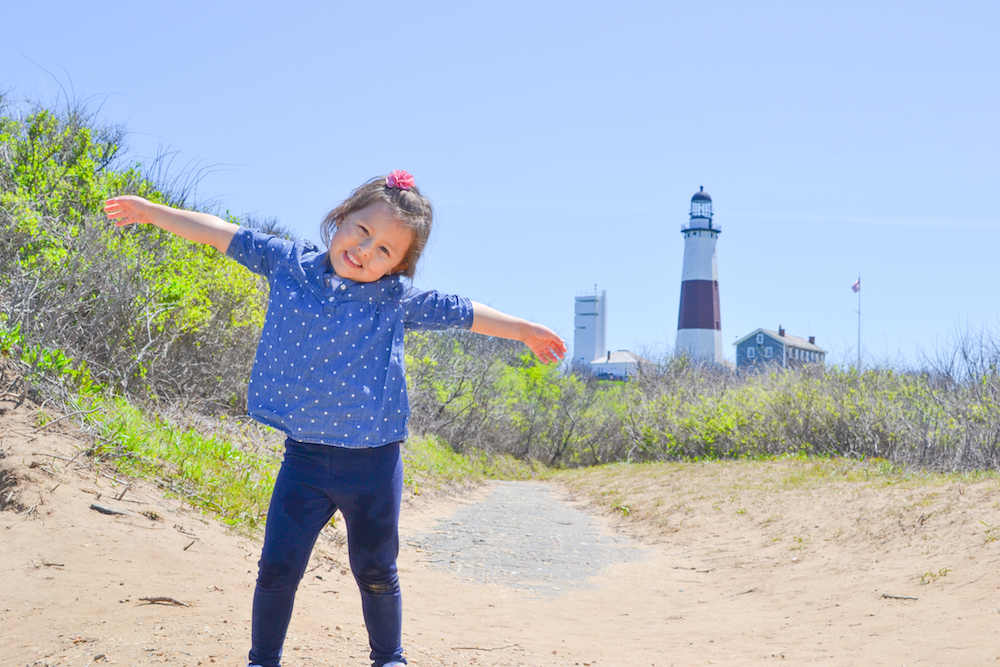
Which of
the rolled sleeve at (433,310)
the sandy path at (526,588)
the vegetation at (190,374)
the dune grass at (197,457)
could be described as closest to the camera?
the rolled sleeve at (433,310)

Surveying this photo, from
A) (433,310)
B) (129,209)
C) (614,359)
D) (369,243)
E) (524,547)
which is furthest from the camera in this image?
(614,359)

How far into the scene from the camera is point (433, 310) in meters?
2.81

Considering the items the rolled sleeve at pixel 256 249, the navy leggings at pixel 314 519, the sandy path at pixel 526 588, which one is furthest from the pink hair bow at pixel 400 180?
the sandy path at pixel 526 588

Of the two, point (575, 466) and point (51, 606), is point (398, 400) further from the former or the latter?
point (575, 466)

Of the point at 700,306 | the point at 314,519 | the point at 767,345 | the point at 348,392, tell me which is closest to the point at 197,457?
the point at 314,519

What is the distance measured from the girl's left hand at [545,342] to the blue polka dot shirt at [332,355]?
0.33 metres

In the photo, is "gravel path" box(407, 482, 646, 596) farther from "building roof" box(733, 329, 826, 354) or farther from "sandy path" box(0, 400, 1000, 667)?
"building roof" box(733, 329, 826, 354)

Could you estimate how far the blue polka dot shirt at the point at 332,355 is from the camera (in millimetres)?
2488

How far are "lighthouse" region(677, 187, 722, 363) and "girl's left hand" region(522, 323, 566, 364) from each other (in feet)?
128

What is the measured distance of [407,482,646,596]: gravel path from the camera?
6.87 meters

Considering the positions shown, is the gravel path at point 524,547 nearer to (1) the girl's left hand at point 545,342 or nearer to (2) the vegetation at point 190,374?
(2) the vegetation at point 190,374

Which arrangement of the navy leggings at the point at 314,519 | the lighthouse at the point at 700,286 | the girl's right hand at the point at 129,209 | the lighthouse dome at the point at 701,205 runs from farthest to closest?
1. the lighthouse dome at the point at 701,205
2. the lighthouse at the point at 700,286
3. the girl's right hand at the point at 129,209
4. the navy leggings at the point at 314,519

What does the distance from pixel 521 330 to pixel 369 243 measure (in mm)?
646

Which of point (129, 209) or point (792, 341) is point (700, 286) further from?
point (129, 209)
